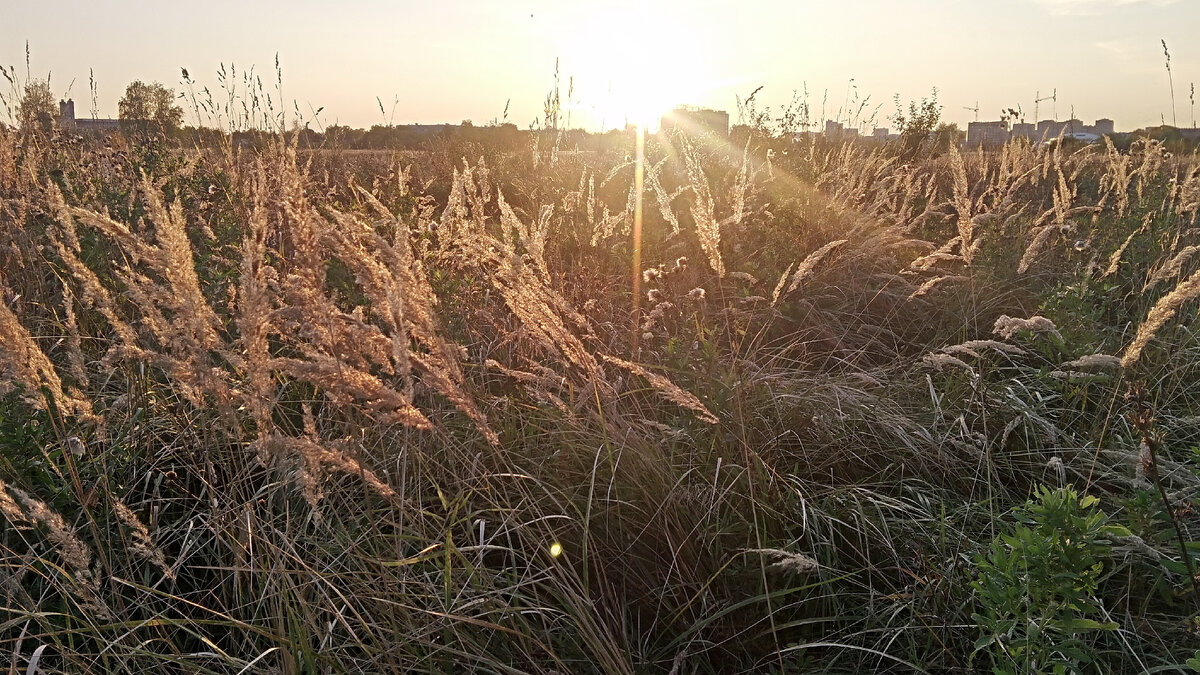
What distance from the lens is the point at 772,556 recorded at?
5.89 ft

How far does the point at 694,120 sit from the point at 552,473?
7.81 meters

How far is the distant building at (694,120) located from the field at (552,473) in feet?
11.3

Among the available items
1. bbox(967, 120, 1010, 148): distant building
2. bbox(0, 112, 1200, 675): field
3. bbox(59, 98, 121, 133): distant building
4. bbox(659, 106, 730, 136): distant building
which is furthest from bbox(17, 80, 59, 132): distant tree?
bbox(967, 120, 1010, 148): distant building

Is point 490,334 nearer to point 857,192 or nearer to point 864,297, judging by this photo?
point 864,297

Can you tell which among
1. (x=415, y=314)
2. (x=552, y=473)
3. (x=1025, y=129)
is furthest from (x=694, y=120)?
(x=415, y=314)

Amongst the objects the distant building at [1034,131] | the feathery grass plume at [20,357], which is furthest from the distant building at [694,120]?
the feathery grass plume at [20,357]

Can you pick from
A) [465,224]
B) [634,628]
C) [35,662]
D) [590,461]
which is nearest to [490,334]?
[465,224]

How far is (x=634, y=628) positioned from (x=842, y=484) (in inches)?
31.4

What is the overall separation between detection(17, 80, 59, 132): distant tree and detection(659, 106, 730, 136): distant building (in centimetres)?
414

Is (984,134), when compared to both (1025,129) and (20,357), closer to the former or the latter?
(1025,129)

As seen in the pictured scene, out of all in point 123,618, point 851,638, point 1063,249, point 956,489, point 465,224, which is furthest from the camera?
point 1063,249

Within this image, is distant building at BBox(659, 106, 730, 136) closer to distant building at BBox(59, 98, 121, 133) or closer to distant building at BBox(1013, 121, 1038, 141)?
distant building at BBox(1013, 121, 1038, 141)

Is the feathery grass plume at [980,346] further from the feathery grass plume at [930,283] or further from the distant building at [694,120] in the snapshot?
the distant building at [694,120]

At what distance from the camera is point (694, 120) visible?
9250mm
